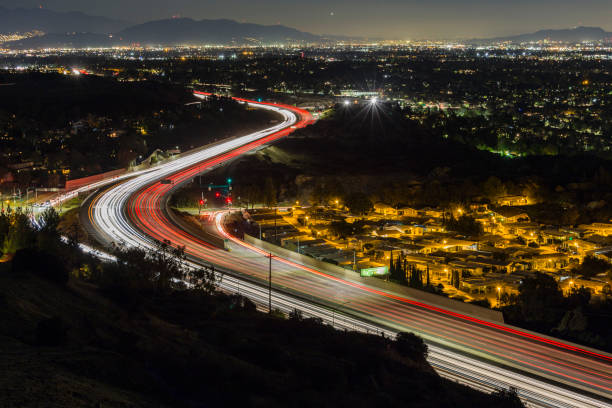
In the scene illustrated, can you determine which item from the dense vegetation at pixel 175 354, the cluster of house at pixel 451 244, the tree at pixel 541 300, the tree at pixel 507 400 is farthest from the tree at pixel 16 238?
the tree at pixel 541 300

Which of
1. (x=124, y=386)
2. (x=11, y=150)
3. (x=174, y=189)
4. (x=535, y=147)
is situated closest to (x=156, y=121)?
(x=11, y=150)

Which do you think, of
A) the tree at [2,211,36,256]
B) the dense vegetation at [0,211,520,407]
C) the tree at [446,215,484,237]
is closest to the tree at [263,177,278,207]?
the tree at [446,215,484,237]

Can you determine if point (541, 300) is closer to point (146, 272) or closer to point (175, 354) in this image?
point (146, 272)

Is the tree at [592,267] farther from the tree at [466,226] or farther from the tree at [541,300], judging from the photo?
the tree at [466,226]

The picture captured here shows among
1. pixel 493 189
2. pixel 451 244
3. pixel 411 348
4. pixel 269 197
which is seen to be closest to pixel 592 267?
pixel 451 244

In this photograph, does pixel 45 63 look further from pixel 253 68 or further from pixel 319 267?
pixel 319 267

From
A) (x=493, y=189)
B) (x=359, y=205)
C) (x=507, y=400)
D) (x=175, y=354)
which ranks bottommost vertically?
(x=359, y=205)
